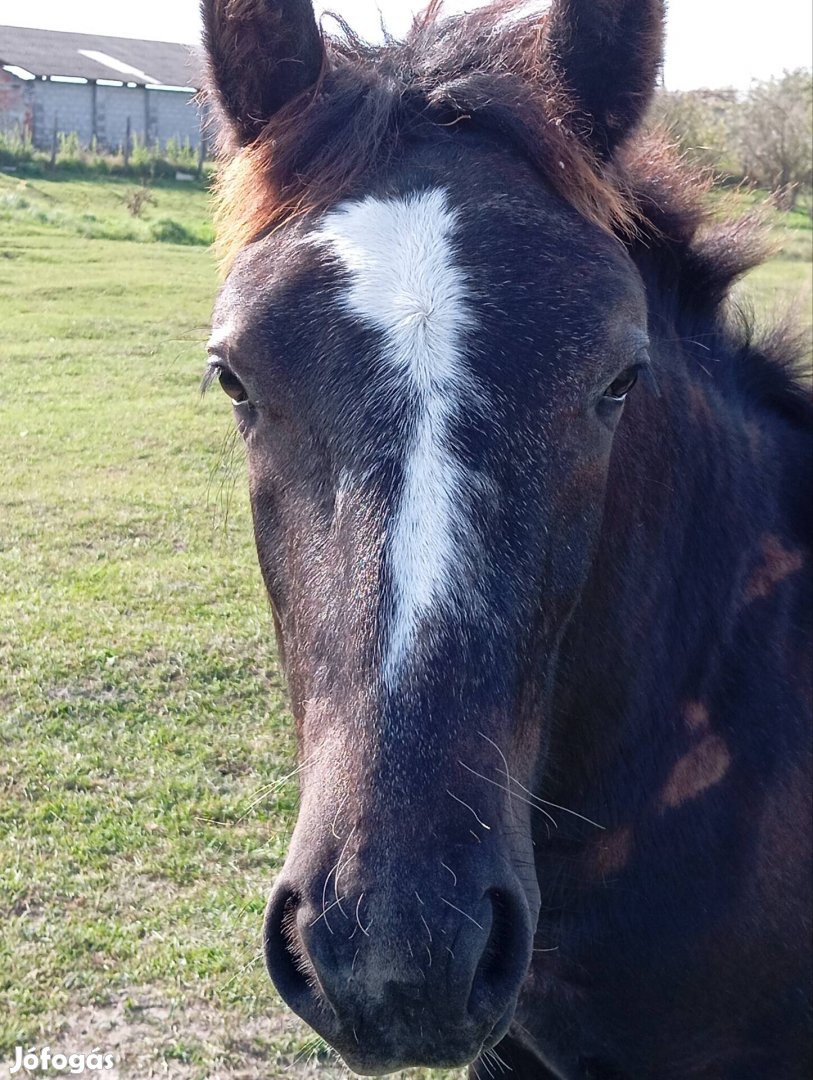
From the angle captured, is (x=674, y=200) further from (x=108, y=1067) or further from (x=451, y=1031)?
(x=108, y=1067)

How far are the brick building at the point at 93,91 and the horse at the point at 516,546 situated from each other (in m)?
11.5

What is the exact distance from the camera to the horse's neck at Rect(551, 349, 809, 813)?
2.37m

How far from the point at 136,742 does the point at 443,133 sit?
383cm

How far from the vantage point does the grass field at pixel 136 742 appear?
3.56m

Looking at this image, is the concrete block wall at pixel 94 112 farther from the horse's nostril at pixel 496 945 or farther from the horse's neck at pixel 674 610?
the horse's nostril at pixel 496 945

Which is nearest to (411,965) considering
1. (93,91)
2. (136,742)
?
(136,742)

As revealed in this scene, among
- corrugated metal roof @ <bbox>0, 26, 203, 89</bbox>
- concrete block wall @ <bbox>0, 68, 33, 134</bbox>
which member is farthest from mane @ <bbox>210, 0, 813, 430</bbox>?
concrete block wall @ <bbox>0, 68, 33, 134</bbox>

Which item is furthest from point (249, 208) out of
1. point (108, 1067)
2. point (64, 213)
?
point (64, 213)

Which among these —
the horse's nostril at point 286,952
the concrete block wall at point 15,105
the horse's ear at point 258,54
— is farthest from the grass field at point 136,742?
the concrete block wall at point 15,105

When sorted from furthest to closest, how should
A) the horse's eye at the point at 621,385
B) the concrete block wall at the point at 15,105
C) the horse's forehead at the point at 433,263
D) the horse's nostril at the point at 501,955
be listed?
1. the concrete block wall at the point at 15,105
2. the horse's eye at the point at 621,385
3. the horse's forehead at the point at 433,263
4. the horse's nostril at the point at 501,955

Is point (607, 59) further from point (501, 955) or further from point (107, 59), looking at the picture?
point (107, 59)

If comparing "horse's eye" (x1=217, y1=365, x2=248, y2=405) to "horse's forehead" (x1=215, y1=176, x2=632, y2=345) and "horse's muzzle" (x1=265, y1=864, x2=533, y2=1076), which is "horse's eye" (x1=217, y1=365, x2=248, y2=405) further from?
"horse's muzzle" (x1=265, y1=864, x2=533, y2=1076)

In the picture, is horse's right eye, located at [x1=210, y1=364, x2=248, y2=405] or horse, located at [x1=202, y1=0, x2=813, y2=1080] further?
horse's right eye, located at [x1=210, y1=364, x2=248, y2=405]

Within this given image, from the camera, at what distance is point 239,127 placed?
243 centimetres
